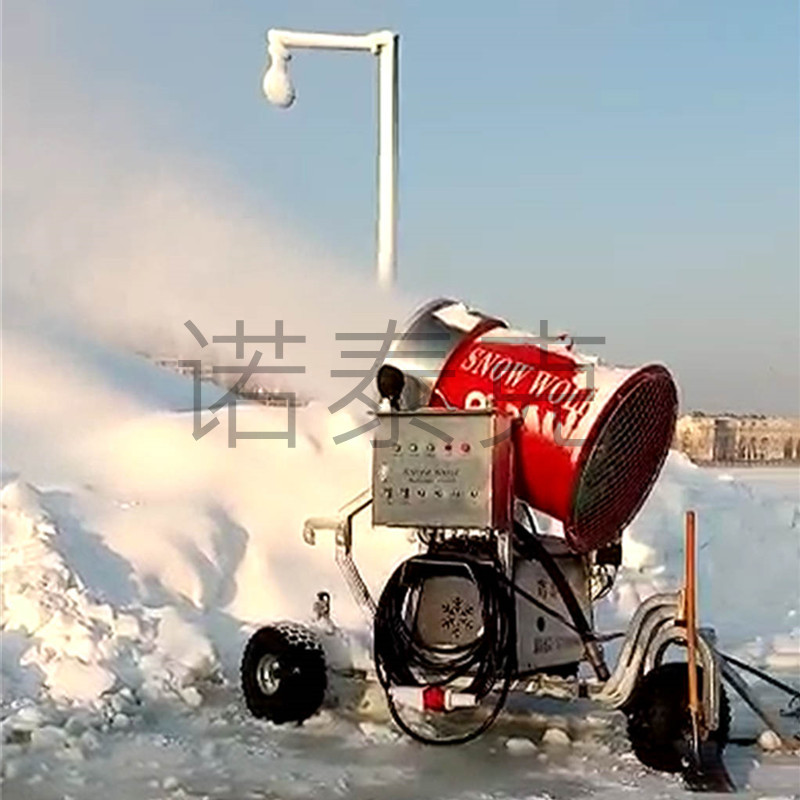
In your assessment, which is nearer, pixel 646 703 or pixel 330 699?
pixel 646 703

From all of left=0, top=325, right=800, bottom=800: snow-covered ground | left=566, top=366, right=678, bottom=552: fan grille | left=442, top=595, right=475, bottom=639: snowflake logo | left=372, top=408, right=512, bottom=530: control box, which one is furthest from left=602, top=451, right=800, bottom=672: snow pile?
left=372, top=408, right=512, bottom=530: control box

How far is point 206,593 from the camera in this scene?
348 inches

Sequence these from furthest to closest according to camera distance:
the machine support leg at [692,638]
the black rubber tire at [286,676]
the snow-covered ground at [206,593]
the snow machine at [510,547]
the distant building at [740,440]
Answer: the distant building at [740,440]
the black rubber tire at [286,676]
the snow machine at [510,547]
the snow-covered ground at [206,593]
the machine support leg at [692,638]

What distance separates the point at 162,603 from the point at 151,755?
2.37m

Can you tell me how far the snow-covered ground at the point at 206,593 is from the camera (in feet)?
19.6

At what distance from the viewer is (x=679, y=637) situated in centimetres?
622

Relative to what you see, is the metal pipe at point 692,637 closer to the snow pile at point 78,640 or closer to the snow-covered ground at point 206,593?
the snow-covered ground at point 206,593

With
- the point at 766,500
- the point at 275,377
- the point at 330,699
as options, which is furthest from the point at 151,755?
the point at 766,500

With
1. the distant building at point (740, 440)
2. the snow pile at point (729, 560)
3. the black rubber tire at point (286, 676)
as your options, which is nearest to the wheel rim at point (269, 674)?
the black rubber tire at point (286, 676)

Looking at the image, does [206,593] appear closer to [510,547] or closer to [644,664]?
[510,547]

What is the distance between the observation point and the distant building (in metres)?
22.5

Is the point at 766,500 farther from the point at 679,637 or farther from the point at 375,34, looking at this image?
the point at 679,637

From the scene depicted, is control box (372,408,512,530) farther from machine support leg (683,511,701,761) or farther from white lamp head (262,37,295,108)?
white lamp head (262,37,295,108)

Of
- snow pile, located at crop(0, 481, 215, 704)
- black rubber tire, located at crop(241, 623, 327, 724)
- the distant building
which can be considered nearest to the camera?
black rubber tire, located at crop(241, 623, 327, 724)
